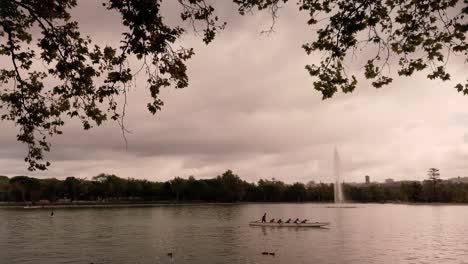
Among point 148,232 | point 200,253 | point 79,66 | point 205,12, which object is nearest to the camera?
point 205,12

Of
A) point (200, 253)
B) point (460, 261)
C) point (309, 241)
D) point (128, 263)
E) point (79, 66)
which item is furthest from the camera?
point (309, 241)

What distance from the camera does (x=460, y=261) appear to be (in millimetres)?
55094

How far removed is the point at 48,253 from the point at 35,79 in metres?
46.3

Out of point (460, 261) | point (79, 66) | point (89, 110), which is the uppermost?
point (79, 66)

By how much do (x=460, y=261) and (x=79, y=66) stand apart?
2010 inches

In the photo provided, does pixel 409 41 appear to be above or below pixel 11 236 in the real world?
above

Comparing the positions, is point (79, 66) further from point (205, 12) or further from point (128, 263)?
point (128, 263)

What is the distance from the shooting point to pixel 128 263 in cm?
5088

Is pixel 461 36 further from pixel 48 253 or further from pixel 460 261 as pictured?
pixel 48 253

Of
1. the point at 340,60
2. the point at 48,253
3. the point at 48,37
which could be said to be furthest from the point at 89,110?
the point at 48,253

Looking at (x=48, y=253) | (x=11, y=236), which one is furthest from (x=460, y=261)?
(x=11, y=236)

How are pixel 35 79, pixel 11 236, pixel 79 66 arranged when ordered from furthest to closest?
pixel 11 236, pixel 35 79, pixel 79 66

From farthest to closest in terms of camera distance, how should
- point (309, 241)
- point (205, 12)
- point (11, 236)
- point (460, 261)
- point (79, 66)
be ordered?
point (11, 236), point (309, 241), point (460, 261), point (79, 66), point (205, 12)

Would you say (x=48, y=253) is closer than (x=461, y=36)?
No
